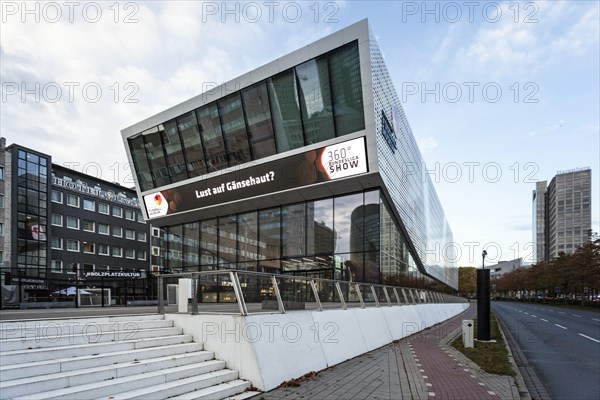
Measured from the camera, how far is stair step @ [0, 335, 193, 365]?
5961 millimetres

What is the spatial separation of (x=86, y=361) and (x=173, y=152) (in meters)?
20.0

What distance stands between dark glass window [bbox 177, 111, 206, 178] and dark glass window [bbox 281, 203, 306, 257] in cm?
563

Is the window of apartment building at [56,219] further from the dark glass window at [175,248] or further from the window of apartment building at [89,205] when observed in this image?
the dark glass window at [175,248]

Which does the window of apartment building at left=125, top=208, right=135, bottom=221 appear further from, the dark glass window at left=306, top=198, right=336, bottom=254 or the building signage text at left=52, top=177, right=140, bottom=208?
the dark glass window at left=306, top=198, right=336, bottom=254

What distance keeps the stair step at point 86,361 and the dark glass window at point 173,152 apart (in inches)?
713

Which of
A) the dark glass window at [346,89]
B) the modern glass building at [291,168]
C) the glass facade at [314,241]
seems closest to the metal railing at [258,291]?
the modern glass building at [291,168]

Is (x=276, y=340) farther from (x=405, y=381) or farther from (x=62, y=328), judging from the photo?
(x=62, y=328)

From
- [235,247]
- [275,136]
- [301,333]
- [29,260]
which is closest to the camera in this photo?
[301,333]

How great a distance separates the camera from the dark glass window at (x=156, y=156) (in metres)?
25.7

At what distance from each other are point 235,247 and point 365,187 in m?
9.57

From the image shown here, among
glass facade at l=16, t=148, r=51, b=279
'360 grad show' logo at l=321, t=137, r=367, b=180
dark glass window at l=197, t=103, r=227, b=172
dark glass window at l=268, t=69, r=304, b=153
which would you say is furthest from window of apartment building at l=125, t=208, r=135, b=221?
'360 grad show' logo at l=321, t=137, r=367, b=180

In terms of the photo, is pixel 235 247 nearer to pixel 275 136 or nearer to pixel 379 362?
pixel 275 136

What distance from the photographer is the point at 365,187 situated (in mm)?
20016

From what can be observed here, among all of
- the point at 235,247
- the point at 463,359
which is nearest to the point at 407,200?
the point at 235,247
